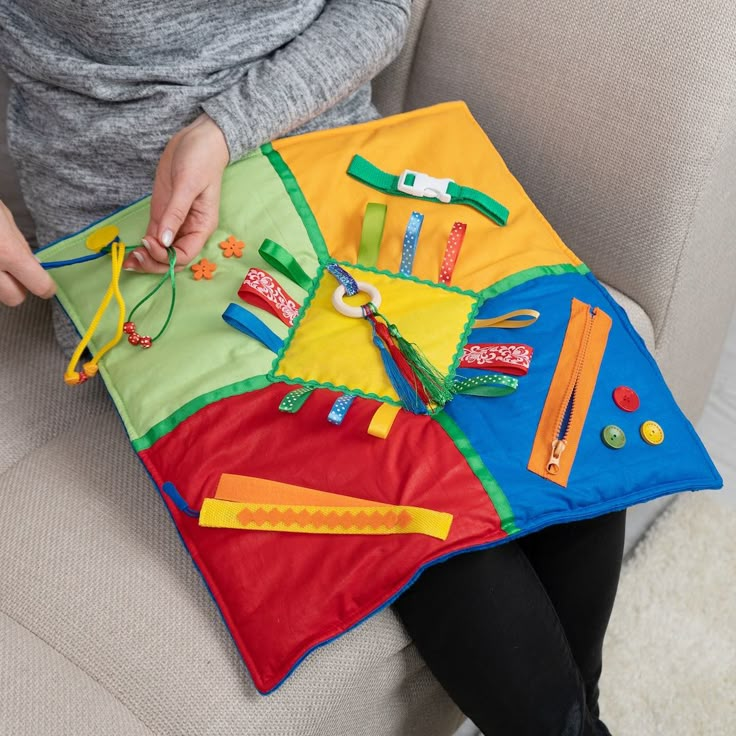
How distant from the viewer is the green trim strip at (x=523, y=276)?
2.55 feet

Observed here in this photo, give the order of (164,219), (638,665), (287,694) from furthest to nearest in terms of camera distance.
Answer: (638,665) → (164,219) → (287,694)

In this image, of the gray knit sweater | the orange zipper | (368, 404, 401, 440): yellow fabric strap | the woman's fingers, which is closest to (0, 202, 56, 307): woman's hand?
the woman's fingers

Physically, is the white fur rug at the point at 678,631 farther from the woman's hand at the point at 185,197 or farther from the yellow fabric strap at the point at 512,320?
the woman's hand at the point at 185,197

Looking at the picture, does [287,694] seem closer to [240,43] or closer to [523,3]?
[240,43]

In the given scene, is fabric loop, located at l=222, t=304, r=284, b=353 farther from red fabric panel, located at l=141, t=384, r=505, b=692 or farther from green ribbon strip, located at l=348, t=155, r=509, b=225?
green ribbon strip, located at l=348, t=155, r=509, b=225

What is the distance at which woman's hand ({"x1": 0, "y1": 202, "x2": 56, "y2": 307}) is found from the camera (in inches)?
27.3

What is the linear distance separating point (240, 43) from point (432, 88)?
245mm

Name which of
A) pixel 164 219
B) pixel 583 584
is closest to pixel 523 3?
pixel 164 219

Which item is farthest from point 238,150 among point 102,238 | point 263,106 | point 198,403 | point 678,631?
point 678,631

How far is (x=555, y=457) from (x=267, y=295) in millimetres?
290

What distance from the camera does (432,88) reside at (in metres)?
0.96

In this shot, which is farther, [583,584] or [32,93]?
[32,93]

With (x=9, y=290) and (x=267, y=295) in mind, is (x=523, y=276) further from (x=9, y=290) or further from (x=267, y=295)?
(x=9, y=290)

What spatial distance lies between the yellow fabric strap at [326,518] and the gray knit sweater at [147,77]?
0.36 meters
